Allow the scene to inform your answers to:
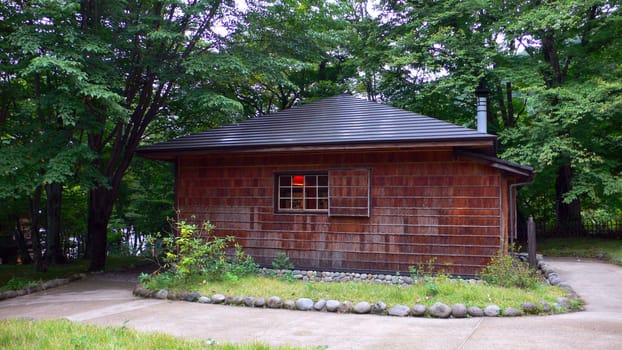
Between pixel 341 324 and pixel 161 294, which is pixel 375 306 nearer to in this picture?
pixel 341 324

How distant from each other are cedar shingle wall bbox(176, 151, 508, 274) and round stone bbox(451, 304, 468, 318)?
2870mm

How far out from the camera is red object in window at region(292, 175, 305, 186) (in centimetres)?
1077

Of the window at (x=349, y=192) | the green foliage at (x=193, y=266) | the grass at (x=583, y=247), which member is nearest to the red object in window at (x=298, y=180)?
the window at (x=349, y=192)

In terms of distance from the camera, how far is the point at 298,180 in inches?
425

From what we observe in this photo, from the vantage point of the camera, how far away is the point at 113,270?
13.4 metres

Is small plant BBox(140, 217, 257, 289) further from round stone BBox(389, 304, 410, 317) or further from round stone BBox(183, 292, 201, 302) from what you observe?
round stone BBox(389, 304, 410, 317)

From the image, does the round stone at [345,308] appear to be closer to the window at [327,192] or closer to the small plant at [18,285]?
the window at [327,192]

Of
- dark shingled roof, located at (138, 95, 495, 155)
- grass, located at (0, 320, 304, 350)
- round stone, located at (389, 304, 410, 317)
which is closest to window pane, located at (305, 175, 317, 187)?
dark shingled roof, located at (138, 95, 495, 155)

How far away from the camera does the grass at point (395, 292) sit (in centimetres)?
702

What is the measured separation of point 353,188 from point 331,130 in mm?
1387

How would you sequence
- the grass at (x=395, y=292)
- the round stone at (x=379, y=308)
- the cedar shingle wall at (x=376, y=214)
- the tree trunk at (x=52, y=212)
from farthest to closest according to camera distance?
the tree trunk at (x=52, y=212) < the cedar shingle wall at (x=376, y=214) < the grass at (x=395, y=292) < the round stone at (x=379, y=308)

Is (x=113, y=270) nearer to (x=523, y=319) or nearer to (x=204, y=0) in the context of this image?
(x=204, y=0)

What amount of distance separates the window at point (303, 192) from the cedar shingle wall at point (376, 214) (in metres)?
0.20

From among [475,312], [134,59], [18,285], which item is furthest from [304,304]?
[134,59]
